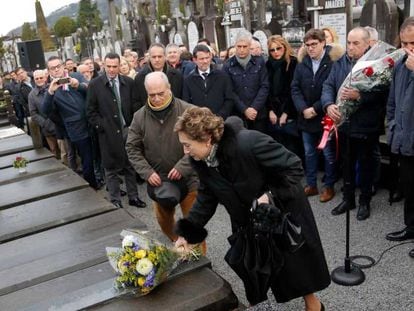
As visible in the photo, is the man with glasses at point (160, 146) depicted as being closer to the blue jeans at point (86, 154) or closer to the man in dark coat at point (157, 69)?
the man in dark coat at point (157, 69)

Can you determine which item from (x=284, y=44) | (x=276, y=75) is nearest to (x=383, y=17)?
(x=284, y=44)

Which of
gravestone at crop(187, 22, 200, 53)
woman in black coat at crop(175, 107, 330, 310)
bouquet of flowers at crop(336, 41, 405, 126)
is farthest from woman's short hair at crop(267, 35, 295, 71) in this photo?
gravestone at crop(187, 22, 200, 53)

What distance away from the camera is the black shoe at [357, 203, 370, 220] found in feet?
16.1

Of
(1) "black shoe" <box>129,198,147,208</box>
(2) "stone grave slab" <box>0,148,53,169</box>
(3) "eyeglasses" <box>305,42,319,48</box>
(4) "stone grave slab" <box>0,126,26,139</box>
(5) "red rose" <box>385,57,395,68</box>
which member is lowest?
(1) "black shoe" <box>129,198,147,208</box>

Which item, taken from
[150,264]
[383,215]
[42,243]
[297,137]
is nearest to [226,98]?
[297,137]

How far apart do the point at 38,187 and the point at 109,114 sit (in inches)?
50.9

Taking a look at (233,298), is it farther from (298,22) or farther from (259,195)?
(298,22)

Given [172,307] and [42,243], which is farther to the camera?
[42,243]

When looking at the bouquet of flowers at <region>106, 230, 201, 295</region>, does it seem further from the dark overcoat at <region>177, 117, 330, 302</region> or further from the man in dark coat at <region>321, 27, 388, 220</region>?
the man in dark coat at <region>321, 27, 388, 220</region>

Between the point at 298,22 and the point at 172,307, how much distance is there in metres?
7.41

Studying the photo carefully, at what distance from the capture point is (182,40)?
14375 mm

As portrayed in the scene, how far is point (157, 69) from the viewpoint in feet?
19.4

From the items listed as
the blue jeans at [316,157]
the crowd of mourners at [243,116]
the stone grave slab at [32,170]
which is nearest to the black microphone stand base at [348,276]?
the crowd of mourners at [243,116]

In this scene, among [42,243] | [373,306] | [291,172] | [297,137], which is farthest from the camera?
[297,137]
